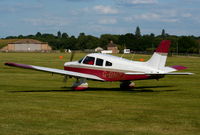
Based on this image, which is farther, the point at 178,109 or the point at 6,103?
the point at 6,103

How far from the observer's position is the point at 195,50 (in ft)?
445

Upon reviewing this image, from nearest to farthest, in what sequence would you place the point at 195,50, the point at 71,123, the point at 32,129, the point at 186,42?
the point at 32,129 < the point at 71,123 < the point at 195,50 < the point at 186,42

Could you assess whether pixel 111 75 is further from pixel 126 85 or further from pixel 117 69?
pixel 126 85

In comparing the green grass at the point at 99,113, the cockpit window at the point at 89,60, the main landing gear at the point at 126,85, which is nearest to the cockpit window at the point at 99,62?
the cockpit window at the point at 89,60

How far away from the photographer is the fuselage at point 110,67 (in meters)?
21.9

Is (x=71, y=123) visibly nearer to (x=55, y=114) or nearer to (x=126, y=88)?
(x=55, y=114)

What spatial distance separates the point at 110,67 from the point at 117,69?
0.41 meters

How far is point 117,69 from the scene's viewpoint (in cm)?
2228

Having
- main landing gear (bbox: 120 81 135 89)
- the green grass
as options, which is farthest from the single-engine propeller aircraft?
the green grass

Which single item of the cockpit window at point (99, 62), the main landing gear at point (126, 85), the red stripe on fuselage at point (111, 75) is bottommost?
the main landing gear at point (126, 85)

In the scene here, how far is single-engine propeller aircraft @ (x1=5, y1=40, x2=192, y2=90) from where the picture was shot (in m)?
21.8

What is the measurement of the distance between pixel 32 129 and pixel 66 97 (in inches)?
294

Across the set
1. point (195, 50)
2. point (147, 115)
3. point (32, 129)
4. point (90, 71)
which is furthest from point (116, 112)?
point (195, 50)

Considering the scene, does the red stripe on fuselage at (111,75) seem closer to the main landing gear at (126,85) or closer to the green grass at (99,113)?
the green grass at (99,113)
